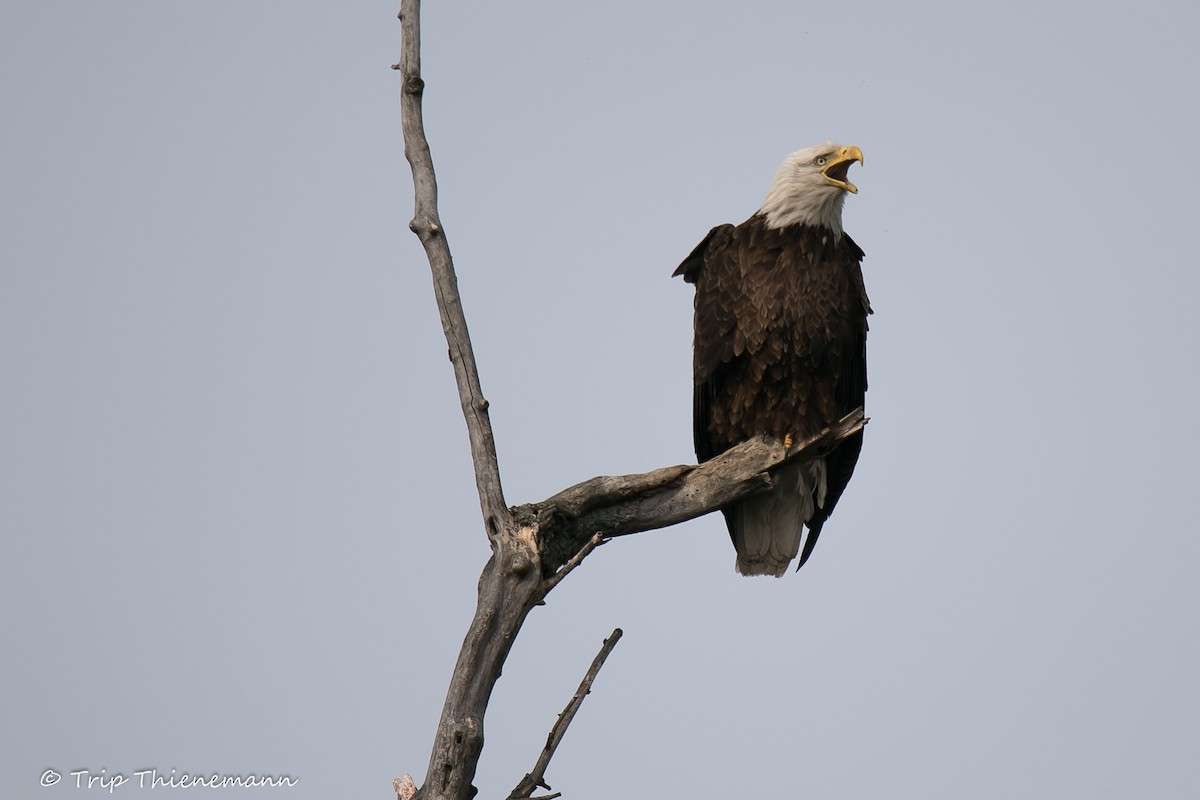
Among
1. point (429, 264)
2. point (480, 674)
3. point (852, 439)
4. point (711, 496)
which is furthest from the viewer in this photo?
point (852, 439)

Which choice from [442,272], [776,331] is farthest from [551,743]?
[776,331]

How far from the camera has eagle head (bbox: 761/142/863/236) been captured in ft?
22.4

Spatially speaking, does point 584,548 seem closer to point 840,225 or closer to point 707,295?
point 707,295

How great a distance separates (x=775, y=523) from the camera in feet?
24.4

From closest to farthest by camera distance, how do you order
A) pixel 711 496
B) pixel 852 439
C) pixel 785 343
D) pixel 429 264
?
pixel 429 264 → pixel 711 496 → pixel 785 343 → pixel 852 439

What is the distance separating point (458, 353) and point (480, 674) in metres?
1.27

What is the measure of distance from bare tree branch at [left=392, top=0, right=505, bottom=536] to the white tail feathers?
2.35 m

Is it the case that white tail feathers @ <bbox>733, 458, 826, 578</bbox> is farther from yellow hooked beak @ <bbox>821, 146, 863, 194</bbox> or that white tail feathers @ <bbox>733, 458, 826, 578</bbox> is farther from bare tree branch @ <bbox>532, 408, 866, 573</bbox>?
yellow hooked beak @ <bbox>821, 146, 863, 194</bbox>

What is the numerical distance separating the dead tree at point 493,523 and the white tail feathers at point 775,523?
1173 mm

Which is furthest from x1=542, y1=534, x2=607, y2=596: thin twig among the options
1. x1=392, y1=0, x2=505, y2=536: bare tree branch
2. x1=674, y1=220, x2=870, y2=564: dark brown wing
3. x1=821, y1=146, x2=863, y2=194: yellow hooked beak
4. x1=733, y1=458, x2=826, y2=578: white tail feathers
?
x1=821, y1=146, x2=863, y2=194: yellow hooked beak

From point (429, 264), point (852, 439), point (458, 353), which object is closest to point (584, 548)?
point (458, 353)

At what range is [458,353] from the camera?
18.0 ft

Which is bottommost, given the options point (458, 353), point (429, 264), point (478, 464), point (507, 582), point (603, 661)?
point (603, 661)

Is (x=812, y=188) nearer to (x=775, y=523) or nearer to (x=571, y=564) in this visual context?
(x=775, y=523)
